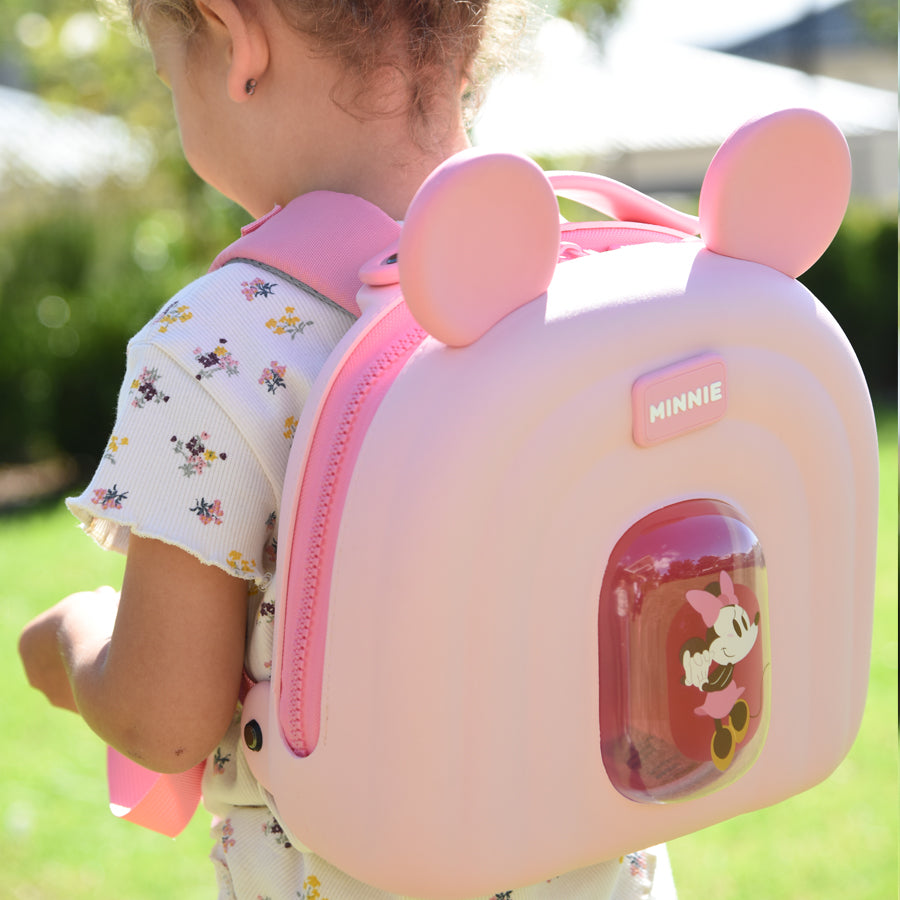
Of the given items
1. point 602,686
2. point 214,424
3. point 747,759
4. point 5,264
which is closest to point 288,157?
point 214,424

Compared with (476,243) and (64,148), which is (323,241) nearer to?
(476,243)

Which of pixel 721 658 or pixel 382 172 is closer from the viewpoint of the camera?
pixel 721 658

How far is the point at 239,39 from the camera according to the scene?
1.16 metres

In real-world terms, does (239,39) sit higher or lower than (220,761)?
higher

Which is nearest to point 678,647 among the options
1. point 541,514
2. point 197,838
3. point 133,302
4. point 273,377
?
point 541,514

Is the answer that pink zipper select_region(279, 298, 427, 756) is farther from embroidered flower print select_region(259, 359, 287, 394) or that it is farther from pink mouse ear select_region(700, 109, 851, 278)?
pink mouse ear select_region(700, 109, 851, 278)

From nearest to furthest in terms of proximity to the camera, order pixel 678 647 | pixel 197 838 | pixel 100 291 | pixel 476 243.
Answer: pixel 476 243 → pixel 678 647 → pixel 197 838 → pixel 100 291

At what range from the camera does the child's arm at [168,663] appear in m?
1.11

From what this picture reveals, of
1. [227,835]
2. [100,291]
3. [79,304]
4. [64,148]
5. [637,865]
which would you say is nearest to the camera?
[227,835]

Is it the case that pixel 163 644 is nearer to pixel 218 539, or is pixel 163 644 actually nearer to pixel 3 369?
pixel 218 539

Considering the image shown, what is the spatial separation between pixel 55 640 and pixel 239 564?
1.25ft

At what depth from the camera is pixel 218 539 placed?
3.61 ft

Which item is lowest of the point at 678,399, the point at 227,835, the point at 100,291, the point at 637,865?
the point at 100,291

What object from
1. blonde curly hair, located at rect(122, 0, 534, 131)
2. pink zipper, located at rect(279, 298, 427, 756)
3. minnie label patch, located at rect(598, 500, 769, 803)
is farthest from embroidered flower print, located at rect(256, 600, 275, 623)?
blonde curly hair, located at rect(122, 0, 534, 131)
